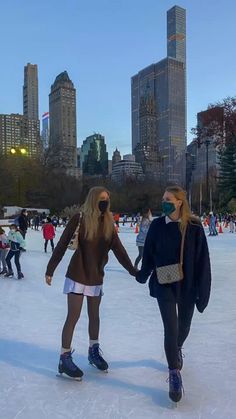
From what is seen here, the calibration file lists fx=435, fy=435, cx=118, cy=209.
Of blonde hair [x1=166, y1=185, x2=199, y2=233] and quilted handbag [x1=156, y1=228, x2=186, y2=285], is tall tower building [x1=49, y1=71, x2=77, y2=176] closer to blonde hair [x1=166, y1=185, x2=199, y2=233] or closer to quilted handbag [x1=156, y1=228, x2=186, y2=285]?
blonde hair [x1=166, y1=185, x2=199, y2=233]

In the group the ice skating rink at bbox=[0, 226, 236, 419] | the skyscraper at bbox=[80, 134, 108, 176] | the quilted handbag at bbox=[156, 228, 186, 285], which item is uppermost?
the skyscraper at bbox=[80, 134, 108, 176]

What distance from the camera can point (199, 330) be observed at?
5.02 metres

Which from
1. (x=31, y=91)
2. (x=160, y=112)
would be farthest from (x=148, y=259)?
(x=31, y=91)

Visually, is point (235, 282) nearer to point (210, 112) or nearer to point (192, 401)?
point (192, 401)

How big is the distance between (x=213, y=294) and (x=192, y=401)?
4338 mm

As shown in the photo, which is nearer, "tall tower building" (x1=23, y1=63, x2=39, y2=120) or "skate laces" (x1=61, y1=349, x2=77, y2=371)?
"skate laces" (x1=61, y1=349, x2=77, y2=371)

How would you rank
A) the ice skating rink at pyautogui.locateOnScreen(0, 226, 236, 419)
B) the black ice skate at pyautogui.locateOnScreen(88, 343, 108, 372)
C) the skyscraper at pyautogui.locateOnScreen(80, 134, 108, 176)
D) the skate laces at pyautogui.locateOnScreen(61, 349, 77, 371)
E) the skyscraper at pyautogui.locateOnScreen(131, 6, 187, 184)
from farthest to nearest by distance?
the skyscraper at pyautogui.locateOnScreen(131, 6, 187, 184) < the skyscraper at pyautogui.locateOnScreen(80, 134, 108, 176) < the black ice skate at pyautogui.locateOnScreen(88, 343, 108, 372) < the skate laces at pyautogui.locateOnScreen(61, 349, 77, 371) < the ice skating rink at pyautogui.locateOnScreen(0, 226, 236, 419)

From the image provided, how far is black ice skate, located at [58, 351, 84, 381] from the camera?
343cm

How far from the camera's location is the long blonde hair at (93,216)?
3.35 m

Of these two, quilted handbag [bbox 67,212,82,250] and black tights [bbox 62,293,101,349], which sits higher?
quilted handbag [bbox 67,212,82,250]

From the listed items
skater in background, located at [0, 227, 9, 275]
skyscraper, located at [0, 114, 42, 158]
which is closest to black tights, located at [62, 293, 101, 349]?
skater in background, located at [0, 227, 9, 275]

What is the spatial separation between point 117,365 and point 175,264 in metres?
1.33

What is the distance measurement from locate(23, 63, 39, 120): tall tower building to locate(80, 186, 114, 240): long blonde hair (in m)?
175

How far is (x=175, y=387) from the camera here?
119 inches
